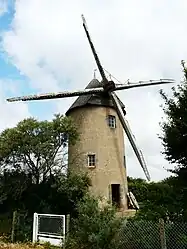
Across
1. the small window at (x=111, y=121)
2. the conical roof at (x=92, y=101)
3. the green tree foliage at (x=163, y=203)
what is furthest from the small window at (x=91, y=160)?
the green tree foliage at (x=163, y=203)

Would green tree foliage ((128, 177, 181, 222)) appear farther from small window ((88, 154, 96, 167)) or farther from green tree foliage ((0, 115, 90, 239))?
small window ((88, 154, 96, 167))

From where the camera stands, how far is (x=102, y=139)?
24.7 meters

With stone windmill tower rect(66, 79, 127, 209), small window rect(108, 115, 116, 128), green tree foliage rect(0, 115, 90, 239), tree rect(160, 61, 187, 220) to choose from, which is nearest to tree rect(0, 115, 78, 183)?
green tree foliage rect(0, 115, 90, 239)

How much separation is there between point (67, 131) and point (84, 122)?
3.78 m

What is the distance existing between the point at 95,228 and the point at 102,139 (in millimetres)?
14436

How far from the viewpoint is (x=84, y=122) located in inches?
979

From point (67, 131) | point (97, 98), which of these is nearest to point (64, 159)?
point (67, 131)

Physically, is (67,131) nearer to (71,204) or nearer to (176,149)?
(71,204)

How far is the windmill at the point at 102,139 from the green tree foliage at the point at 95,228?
1190 centimetres

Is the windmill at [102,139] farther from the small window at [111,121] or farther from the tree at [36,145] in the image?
the tree at [36,145]

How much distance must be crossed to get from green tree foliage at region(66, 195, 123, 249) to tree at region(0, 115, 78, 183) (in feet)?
30.1

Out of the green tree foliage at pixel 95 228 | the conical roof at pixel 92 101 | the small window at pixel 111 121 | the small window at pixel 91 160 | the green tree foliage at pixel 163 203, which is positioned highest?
the conical roof at pixel 92 101

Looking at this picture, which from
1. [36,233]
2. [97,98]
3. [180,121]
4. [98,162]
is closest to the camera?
[180,121]

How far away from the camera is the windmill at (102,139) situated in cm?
2400
